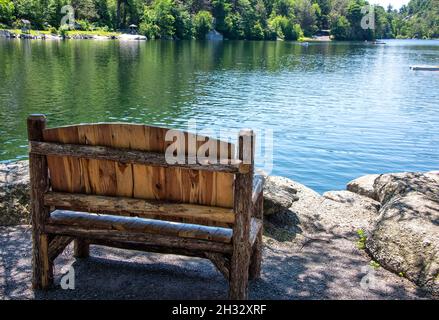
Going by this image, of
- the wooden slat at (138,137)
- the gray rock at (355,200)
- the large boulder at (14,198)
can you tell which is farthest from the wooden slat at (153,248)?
the gray rock at (355,200)

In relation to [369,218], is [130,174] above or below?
above

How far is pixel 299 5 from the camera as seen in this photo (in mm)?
187375

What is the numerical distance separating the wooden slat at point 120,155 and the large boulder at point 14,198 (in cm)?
312

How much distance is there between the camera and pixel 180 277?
5719mm

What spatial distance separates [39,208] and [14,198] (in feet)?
9.98

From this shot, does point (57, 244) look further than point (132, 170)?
Yes

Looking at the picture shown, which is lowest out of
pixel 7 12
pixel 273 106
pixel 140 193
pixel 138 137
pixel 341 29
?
pixel 273 106

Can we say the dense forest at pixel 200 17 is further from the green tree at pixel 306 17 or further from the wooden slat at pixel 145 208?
the wooden slat at pixel 145 208

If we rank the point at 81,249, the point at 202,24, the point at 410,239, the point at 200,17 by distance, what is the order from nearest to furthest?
the point at 81,249 → the point at 410,239 → the point at 200,17 → the point at 202,24

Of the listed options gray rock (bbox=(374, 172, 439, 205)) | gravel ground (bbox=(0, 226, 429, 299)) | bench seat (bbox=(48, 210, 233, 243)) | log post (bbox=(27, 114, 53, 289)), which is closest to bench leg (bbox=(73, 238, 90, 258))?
gravel ground (bbox=(0, 226, 429, 299))

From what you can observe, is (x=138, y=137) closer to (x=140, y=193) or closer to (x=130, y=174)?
Result: (x=130, y=174)

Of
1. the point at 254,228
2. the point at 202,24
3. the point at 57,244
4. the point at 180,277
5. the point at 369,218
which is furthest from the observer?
the point at 202,24

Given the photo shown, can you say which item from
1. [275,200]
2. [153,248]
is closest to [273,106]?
[275,200]

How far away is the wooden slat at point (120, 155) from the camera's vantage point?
441 centimetres
